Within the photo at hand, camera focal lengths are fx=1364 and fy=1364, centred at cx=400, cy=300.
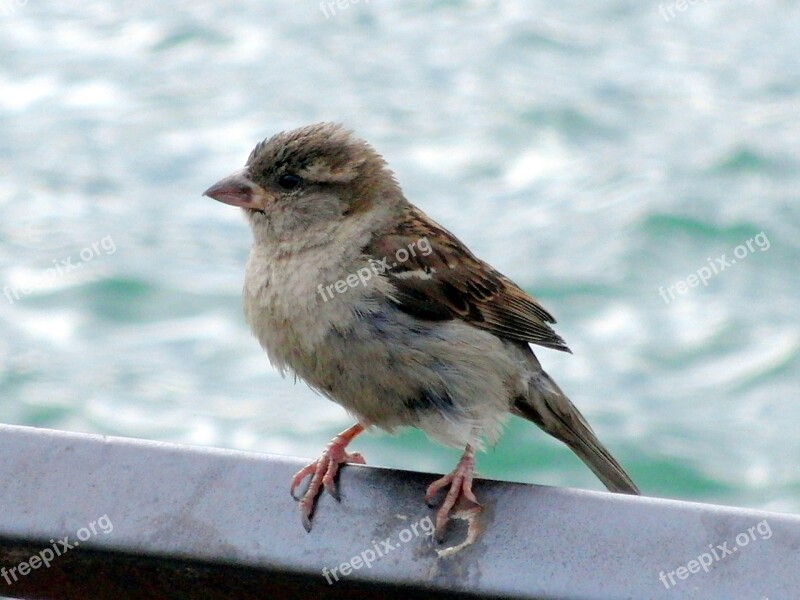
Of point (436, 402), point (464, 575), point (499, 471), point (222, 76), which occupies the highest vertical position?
point (464, 575)

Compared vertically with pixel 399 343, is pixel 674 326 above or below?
below

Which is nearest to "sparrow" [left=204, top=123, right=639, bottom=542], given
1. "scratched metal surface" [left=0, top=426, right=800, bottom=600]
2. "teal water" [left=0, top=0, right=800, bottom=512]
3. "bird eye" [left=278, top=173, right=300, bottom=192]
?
"bird eye" [left=278, top=173, right=300, bottom=192]

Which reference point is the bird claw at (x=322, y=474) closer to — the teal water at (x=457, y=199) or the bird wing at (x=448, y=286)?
the bird wing at (x=448, y=286)

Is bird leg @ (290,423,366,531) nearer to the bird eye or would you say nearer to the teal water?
the bird eye

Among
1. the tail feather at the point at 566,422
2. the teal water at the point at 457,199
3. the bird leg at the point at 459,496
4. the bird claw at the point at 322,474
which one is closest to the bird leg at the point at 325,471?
the bird claw at the point at 322,474

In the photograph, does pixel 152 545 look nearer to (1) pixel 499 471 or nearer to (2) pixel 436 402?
(2) pixel 436 402

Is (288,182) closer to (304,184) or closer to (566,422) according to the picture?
(304,184)

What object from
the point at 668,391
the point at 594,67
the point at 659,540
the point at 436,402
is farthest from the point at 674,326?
the point at 659,540
